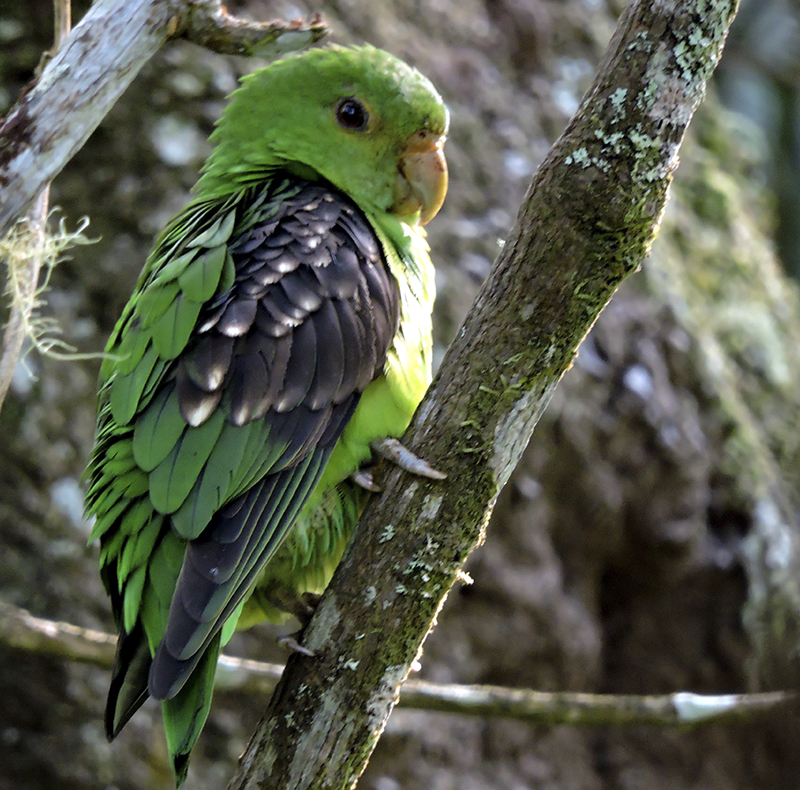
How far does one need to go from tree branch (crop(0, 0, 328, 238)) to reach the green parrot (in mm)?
429

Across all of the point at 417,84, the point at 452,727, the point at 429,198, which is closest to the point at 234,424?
the point at 429,198

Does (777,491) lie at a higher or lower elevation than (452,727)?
higher

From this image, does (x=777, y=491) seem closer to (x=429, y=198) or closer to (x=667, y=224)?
(x=667, y=224)

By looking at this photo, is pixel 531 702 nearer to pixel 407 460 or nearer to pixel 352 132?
pixel 407 460

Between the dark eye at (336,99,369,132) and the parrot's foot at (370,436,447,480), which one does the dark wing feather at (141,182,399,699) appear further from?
the dark eye at (336,99,369,132)

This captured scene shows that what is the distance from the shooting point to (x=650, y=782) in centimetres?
342

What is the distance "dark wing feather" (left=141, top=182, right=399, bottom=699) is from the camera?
1.62 metres

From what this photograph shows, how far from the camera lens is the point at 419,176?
2.13 metres

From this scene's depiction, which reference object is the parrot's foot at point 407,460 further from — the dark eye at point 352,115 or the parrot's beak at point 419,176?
the dark eye at point 352,115

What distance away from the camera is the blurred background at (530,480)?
8.70 feet

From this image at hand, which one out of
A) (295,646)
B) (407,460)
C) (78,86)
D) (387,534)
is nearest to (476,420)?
(407,460)

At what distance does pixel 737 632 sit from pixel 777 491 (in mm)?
578

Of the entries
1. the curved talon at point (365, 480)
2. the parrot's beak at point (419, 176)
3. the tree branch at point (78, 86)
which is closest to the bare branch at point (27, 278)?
the tree branch at point (78, 86)

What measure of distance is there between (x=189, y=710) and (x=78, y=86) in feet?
3.51
